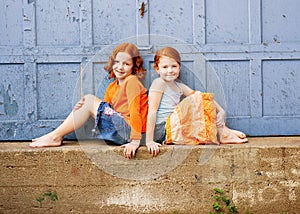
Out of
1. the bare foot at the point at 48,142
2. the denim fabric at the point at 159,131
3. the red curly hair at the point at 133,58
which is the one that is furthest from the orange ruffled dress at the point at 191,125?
the bare foot at the point at 48,142

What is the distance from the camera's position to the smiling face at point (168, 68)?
12.6 feet

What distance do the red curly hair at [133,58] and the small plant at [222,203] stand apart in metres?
1.18

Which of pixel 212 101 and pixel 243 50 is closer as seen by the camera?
pixel 212 101

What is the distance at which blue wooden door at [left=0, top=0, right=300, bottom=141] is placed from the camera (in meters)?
4.15

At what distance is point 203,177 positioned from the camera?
143 inches

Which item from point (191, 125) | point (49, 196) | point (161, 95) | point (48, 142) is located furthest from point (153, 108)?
point (49, 196)

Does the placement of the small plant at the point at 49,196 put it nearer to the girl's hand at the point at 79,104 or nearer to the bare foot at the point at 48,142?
the bare foot at the point at 48,142

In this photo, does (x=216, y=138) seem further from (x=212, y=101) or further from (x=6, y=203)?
(x=6, y=203)

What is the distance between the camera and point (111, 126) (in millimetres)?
3787

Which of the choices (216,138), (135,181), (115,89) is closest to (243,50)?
(216,138)

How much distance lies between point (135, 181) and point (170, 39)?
4.35ft

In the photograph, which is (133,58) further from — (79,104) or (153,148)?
(153,148)

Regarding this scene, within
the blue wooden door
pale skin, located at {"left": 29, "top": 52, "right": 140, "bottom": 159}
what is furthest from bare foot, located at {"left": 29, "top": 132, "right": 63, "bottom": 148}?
the blue wooden door

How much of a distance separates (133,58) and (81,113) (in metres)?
0.63
